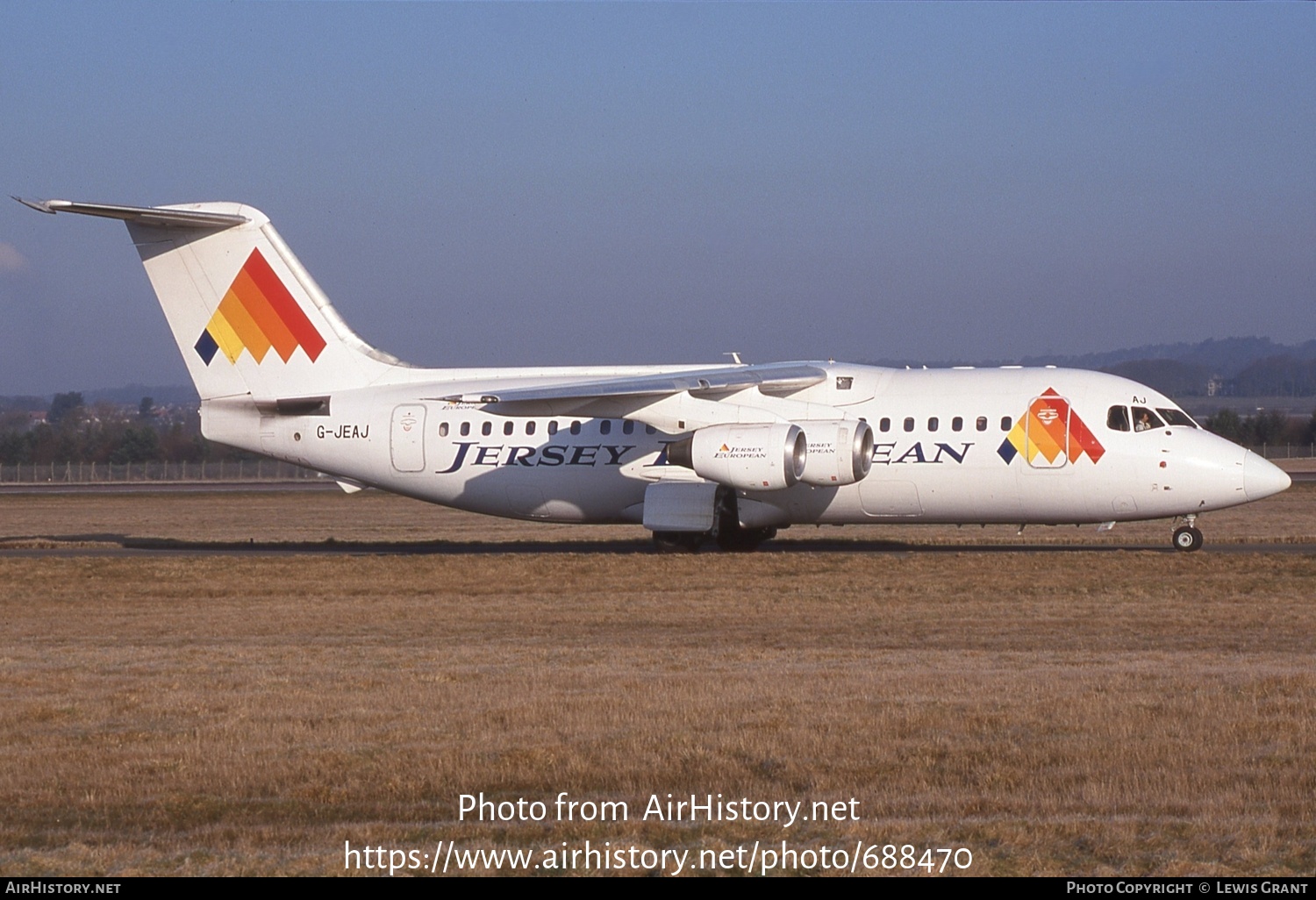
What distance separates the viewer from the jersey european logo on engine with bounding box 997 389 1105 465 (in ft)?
78.9

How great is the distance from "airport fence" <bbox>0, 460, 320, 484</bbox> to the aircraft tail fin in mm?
49369

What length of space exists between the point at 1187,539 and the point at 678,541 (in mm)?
8423


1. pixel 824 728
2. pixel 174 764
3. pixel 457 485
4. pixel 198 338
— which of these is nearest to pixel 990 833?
pixel 824 728

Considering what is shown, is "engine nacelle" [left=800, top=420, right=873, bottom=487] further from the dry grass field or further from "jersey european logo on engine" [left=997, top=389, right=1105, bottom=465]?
"jersey european logo on engine" [left=997, top=389, right=1105, bottom=465]

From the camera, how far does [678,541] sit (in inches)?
1014

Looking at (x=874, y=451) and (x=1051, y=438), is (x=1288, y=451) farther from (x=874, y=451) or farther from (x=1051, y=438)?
(x=874, y=451)

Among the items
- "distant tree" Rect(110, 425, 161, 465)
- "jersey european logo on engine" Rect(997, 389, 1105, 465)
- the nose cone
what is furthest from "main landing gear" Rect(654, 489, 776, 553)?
"distant tree" Rect(110, 425, 161, 465)

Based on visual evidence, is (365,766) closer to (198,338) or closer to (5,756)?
(5,756)

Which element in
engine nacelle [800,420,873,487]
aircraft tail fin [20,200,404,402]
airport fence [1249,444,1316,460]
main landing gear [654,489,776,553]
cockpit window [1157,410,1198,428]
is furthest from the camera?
airport fence [1249,444,1316,460]

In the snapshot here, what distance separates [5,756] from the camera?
9445 millimetres

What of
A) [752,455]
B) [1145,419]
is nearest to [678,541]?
[752,455]

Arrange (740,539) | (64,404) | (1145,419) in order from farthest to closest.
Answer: (64,404), (740,539), (1145,419)

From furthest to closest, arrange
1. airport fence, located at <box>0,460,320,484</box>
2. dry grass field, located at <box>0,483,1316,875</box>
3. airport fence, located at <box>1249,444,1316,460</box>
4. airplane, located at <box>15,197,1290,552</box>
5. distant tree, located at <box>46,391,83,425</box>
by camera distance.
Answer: distant tree, located at <box>46,391,83,425</box>, airport fence, located at <box>1249,444,1316,460</box>, airport fence, located at <box>0,460,320,484</box>, airplane, located at <box>15,197,1290,552</box>, dry grass field, located at <box>0,483,1316,875</box>

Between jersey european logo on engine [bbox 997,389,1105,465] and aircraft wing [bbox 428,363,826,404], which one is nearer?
jersey european logo on engine [bbox 997,389,1105,465]
